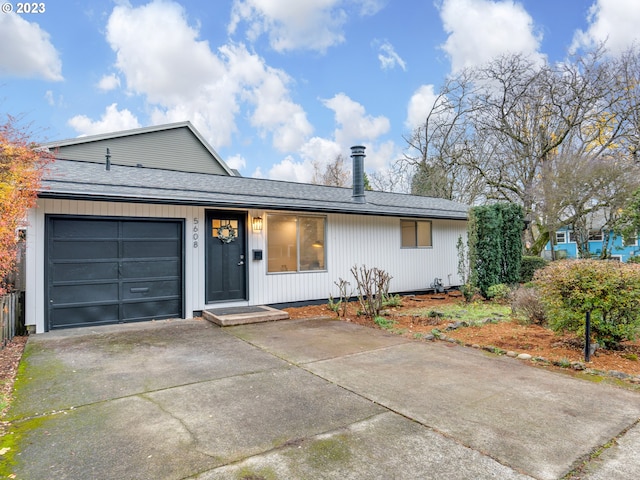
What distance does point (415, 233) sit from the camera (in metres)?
10.6

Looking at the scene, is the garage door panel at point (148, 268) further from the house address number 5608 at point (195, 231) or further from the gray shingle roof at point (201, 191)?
the gray shingle roof at point (201, 191)

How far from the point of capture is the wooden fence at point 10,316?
16.1 ft

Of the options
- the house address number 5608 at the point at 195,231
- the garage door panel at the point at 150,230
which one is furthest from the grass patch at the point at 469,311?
the garage door panel at the point at 150,230

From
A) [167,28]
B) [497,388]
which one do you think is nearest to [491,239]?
[497,388]

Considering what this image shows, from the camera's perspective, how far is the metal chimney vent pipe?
33.2 feet

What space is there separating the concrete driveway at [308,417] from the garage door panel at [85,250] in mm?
1907

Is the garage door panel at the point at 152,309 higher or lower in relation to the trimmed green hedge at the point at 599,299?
lower

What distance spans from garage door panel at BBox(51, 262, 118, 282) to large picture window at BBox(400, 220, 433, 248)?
7.11 meters

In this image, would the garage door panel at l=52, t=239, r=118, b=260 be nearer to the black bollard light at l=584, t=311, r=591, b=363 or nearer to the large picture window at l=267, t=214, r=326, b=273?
the large picture window at l=267, t=214, r=326, b=273

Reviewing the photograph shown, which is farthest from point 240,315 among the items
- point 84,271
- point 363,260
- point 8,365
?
point 363,260

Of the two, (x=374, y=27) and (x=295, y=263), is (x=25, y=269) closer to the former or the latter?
(x=295, y=263)

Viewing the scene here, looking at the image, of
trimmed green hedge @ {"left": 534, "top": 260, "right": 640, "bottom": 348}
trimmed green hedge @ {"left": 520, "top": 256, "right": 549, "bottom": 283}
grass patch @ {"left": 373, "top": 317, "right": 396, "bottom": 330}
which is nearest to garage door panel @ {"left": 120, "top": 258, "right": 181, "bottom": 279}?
grass patch @ {"left": 373, "top": 317, "right": 396, "bottom": 330}

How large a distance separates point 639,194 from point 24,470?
1536 cm

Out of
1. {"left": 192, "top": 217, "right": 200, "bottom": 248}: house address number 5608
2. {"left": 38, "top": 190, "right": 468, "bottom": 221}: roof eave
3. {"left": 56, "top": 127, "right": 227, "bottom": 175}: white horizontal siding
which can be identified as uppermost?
{"left": 56, "top": 127, "right": 227, "bottom": 175}: white horizontal siding
